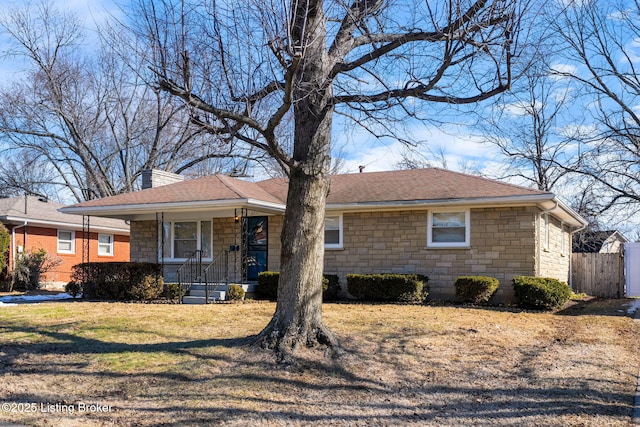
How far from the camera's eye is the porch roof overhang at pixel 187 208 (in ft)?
51.5

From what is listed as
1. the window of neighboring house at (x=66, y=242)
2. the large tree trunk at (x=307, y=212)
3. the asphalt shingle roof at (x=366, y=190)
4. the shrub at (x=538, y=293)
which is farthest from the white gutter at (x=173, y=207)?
the large tree trunk at (x=307, y=212)

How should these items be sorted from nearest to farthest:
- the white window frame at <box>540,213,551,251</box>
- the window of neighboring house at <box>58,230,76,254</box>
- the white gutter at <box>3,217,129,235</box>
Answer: the white window frame at <box>540,213,551,251</box>, the white gutter at <box>3,217,129,235</box>, the window of neighboring house at <box>58,230,76,254</box>

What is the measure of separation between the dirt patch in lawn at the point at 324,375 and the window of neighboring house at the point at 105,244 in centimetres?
1547

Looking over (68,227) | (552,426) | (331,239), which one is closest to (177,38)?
(552,426)

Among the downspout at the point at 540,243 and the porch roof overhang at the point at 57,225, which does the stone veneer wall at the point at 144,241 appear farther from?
the downspout at the point at 540,243

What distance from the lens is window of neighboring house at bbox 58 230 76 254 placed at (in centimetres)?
2392

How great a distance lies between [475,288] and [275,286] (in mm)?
5469

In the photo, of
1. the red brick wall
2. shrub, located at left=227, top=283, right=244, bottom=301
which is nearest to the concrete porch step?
shrub, located at left=227, top=283, right=244, bottom=301

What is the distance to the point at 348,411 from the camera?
241 inches

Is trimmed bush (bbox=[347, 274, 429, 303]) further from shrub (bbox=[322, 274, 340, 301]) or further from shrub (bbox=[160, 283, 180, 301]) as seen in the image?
shrub (bbox=[160, 283, 180, 301])

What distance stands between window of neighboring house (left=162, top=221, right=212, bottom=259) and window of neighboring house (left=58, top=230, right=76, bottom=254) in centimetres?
729

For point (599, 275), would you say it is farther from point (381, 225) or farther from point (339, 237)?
point (339, 237)

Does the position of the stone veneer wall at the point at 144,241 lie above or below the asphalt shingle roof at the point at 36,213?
below

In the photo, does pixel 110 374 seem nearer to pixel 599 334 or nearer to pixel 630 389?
pixel 630 389
